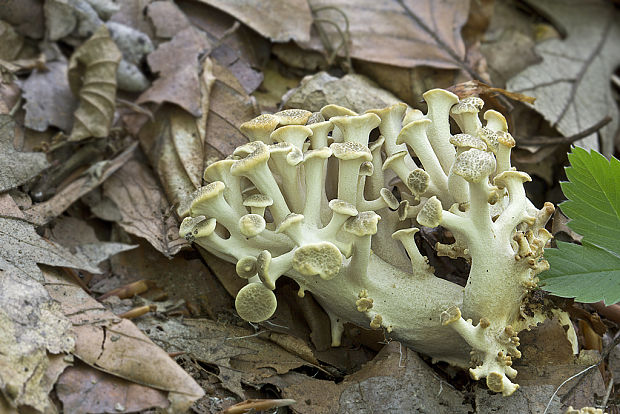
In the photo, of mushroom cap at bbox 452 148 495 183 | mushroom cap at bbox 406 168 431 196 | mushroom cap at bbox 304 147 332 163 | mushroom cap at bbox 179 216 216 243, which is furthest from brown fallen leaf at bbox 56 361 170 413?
mushroom cap at bbox 452 148 495 183

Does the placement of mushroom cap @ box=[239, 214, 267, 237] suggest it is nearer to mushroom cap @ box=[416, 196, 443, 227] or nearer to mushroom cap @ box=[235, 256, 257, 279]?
mushroom cap @ box=[235, 256, 257, 279]

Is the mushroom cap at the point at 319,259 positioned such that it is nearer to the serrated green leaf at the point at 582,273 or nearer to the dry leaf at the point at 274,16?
the serrated green leaf at the point at 582,273

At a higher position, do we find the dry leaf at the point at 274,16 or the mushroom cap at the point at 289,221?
the dry leaf at the point at 274,16

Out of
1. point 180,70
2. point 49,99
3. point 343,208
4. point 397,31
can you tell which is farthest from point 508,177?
point 49,99

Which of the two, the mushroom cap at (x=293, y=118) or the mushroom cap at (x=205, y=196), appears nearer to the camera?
the mushroom cap at (x=205, y=196)

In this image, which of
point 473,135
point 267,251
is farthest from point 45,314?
point 473,135

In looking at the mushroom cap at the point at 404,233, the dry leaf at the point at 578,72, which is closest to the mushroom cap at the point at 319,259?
the mushroom cap at the point at 404,233

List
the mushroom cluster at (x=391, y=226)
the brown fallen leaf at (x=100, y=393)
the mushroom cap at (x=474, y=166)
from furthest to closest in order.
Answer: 1. the mushroom cluster at (x=391, y=226)
2. the mushroom cap at (x=474, y=166)
3. the brown fallen leaf at (x=100, y=393)
